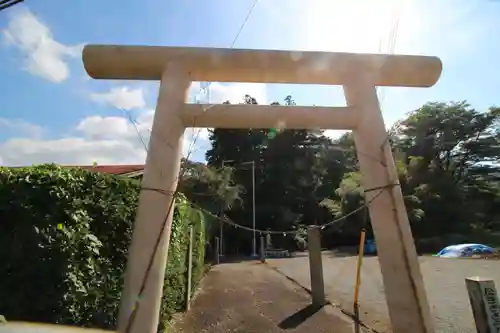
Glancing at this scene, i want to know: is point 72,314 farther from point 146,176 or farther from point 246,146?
point 246,146

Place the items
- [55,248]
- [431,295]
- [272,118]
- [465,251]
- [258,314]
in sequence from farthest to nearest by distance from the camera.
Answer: [465,251], [431,295], [258,314], [272,118], [55,248]

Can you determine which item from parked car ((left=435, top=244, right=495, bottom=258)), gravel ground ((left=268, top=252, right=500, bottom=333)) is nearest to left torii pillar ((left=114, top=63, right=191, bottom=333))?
gravel ground ((left=268, top=252, right=500, bottom=333))

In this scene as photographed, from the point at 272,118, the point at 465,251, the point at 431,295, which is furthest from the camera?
the point at 465,251

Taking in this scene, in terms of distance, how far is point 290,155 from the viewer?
40.5m

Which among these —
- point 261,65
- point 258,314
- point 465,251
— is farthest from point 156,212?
point 465,251

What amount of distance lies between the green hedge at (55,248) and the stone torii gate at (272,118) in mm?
758

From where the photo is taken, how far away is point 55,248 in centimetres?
328

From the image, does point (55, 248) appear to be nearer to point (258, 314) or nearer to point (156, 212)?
point (156, 212)

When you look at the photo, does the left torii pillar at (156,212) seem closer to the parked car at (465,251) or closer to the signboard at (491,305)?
the signboard at (491,305)

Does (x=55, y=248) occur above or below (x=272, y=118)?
below

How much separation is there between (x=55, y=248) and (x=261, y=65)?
2428 millimetres

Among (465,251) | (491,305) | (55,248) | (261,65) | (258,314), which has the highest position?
(261,65)

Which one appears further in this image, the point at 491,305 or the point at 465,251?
the point at 465,251

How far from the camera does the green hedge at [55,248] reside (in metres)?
3.17
